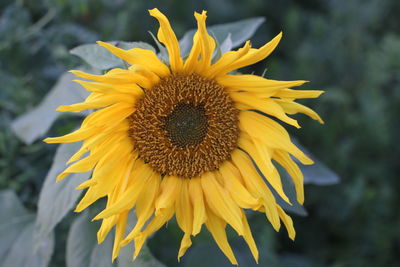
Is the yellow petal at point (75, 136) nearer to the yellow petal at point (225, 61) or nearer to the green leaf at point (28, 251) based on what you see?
the yellow petal at point (225, 61)

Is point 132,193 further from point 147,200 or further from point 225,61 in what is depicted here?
point 225,61

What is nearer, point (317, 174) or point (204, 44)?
point (204, 44)

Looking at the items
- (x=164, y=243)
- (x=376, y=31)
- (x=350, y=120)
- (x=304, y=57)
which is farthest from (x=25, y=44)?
(x=376, y=31)

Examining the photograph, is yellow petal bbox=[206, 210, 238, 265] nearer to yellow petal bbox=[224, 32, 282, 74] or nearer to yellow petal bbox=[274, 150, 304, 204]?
yellow petal bbox=[274, 150, 304, 204]

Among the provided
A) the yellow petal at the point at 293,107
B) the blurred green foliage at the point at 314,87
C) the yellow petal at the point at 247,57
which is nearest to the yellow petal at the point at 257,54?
the yellow petal at the point at 247,57

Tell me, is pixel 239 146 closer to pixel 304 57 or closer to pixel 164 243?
pixel 164 243

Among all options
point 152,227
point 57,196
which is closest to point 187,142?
point 152,227

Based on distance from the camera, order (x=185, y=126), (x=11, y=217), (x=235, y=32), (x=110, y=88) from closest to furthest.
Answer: (x=110, y=88) → (x=185, y=126) → (x=235, y=32) → (x=11, y=217)
